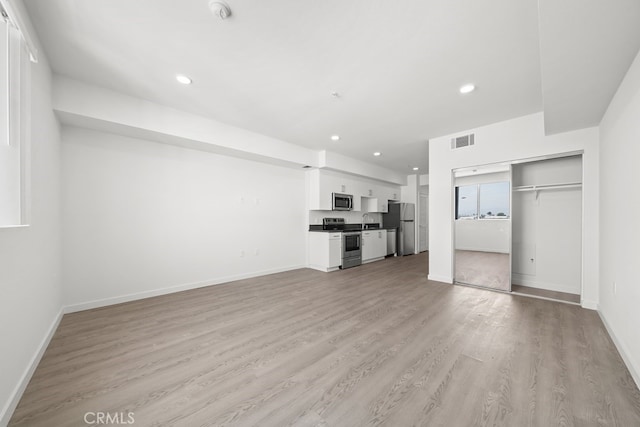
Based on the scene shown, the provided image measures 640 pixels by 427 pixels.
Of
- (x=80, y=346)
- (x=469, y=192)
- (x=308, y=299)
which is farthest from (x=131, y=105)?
(x=469, y=192)

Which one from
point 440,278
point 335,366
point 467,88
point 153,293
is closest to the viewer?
point 335,366

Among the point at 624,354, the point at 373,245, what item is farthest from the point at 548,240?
the point at 373,245

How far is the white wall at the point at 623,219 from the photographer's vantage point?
5.99 ft

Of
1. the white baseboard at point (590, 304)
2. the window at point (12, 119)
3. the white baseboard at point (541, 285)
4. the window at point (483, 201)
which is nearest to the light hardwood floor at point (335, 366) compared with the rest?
the white baseboard at point (590, 304)

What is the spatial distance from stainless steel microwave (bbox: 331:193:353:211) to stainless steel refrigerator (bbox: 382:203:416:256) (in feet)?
6.37

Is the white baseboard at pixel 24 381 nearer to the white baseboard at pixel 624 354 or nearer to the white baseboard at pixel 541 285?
the white baseboard at pixel 624 354

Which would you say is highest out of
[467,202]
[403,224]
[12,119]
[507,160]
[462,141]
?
[462,141]

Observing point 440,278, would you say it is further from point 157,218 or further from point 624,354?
point 157,218

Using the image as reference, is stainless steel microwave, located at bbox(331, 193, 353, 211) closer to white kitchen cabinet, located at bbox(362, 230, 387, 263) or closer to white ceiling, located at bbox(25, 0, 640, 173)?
white kitchen cabinet, located at bbox(362, 230, 387, 263)

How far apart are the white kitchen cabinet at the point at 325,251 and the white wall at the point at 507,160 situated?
2.01 metres

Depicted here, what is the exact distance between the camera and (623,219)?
6.97 ft

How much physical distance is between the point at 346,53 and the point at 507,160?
3.21 m

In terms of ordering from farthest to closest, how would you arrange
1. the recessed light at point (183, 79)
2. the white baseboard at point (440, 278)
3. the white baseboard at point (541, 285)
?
1. the white baseboard at point (440, 278)
2. the white baseboard at point (541, 285)
3. the recessed light at point (183, 79)

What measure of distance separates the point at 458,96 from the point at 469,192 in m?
1.90
